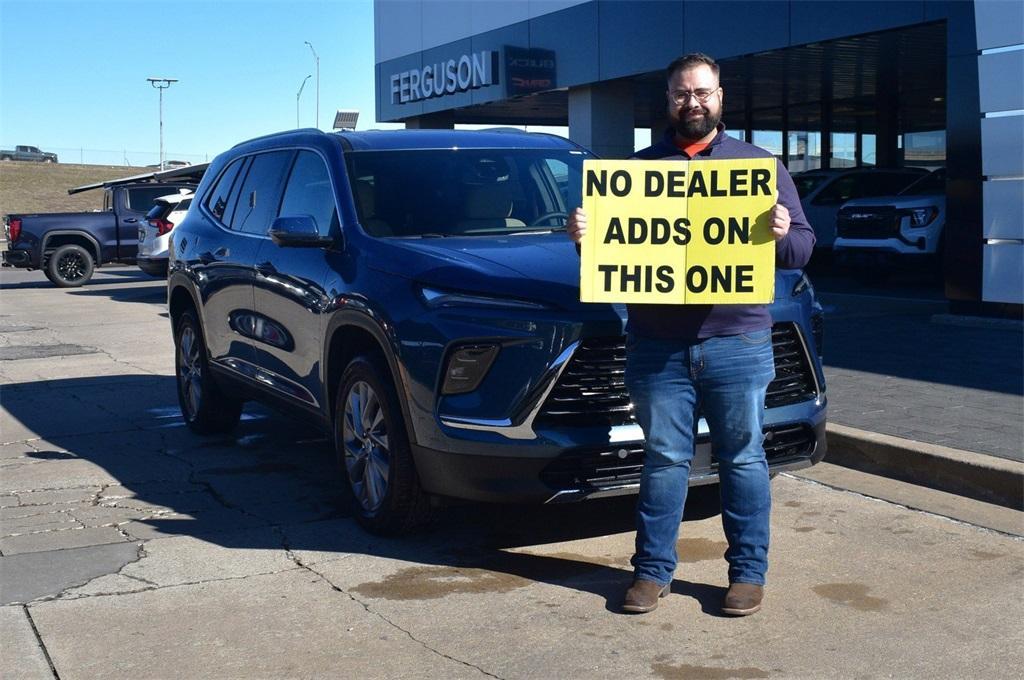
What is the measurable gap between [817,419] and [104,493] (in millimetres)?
3775

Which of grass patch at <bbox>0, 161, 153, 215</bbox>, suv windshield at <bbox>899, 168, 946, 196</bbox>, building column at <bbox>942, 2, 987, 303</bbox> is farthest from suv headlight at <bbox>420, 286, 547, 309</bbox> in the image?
grass patch at <bbox>0, 161, 153, 215</bbox>

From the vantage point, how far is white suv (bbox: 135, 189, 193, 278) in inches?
805

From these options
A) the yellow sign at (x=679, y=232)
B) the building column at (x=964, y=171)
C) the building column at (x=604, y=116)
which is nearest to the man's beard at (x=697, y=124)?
the yellow sign at (x=679, y=232)

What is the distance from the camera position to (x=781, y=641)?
13.9 ft

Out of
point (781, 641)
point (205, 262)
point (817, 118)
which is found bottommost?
point (781, 641)

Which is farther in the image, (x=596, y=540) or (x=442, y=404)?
(x=596, y=540)

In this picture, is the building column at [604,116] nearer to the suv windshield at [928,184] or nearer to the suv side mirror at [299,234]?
the suv windshield at [928,184]

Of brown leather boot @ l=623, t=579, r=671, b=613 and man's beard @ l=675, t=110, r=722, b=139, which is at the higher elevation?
man's beard @ l=675, t=110, r=722, b=139

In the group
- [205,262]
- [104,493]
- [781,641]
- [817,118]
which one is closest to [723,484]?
[781,641]

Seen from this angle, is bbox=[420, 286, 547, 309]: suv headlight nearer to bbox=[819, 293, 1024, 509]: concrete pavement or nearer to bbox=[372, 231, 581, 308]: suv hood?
bbox=[372, 231, 581, 308]: suv hood

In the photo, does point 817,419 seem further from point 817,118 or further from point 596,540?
point 817,118

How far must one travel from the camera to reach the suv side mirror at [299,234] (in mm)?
5859

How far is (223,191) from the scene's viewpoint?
794cm

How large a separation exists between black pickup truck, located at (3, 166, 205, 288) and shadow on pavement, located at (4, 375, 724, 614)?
16027 mm
